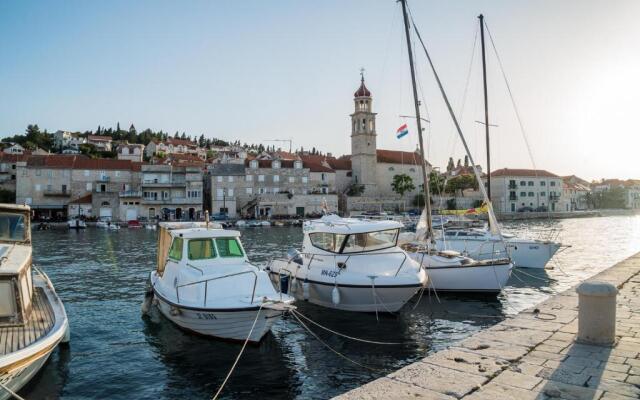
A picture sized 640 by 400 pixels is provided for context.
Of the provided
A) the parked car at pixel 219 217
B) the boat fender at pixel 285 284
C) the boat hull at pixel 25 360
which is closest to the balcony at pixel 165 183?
the parked car at pixel 219 217

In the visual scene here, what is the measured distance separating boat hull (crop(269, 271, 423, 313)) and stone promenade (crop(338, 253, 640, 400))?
5498 millimetres

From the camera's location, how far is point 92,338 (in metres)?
13.9

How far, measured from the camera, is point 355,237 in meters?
16.8

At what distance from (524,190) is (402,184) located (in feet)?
111

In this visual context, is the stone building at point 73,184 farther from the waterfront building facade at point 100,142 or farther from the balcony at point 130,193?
the waterfront building facade at point 100,142

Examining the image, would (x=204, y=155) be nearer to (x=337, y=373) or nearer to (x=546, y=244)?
(x=546, y=244)

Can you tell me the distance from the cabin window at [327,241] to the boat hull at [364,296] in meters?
1.39

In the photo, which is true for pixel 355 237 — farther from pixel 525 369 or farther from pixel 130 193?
pixel 130 193

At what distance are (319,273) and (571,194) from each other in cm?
12501

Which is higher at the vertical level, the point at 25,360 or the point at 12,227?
the point at 12,227

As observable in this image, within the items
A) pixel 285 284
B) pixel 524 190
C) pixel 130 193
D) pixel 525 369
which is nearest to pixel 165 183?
pixel 130 193

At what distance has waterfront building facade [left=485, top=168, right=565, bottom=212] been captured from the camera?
10425cm

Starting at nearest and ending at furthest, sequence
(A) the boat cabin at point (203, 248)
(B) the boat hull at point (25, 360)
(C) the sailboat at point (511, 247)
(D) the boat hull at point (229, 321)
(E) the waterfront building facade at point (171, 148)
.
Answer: (B) the boat hull at point (25, 360)
(D) the boat hull at point (229, 321)
(A) the boat cabin at point (203, 248)
(C) the sailboat at point (511, 247)
(E) the waterfront building facade at point (171, 148)

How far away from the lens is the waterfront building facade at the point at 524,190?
342ft
